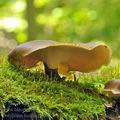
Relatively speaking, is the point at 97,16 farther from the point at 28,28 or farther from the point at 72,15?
the point at 28,28

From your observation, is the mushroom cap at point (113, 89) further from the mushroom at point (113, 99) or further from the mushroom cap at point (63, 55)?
the mushroom cap at point (63, 55)

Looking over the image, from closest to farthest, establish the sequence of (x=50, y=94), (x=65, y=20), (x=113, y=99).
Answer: (x=50, y=94) < (x=113, y=99) < (x=65, y=20)

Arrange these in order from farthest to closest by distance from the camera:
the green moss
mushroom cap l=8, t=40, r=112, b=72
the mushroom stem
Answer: the mushroom stem
mushroom cap l=8, t=40, r=112, b=72
the green moss

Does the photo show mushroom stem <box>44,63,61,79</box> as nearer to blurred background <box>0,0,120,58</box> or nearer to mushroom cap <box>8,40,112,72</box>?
mushroom cap <box>8,40,112,72</box>

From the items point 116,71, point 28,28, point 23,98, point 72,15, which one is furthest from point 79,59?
point 72,15

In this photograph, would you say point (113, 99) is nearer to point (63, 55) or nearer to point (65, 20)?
point (63, 55)

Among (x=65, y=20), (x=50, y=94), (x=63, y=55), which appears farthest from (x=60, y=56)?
(x=65, y=20)

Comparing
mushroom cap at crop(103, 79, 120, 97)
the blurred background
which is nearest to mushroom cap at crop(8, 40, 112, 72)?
mushroom cap at crop(103, 79, 120, 97)

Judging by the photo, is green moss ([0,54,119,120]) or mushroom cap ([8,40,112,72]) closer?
green moss ([0,54,119,120])
